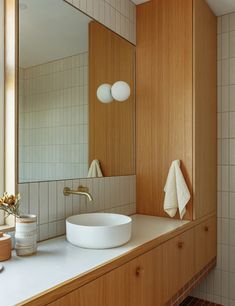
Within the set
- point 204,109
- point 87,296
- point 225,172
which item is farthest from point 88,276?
point 225,172

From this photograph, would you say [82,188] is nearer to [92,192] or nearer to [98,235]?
[92,192]

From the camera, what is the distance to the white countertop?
0.94m

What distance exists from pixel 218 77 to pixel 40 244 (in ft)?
6.17

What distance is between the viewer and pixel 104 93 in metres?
2.04

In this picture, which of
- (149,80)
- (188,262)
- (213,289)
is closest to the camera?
(188,262)

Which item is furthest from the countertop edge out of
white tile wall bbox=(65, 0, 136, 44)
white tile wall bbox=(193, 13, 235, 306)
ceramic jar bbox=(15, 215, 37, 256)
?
white tile wall bbox=(65, 0, 136, 44)

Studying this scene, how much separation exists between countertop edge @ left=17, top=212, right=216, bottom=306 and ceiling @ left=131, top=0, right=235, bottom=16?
1.70 m

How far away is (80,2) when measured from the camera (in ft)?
5.90

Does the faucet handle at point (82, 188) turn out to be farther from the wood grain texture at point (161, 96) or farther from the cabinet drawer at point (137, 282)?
the wood grain texture at point (161, 96)

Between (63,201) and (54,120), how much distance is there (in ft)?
1.47

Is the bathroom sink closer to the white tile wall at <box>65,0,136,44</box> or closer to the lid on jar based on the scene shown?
the lid on jar

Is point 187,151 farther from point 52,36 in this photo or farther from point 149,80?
point 52,36

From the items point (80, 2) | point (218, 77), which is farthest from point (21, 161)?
point (218, 77)

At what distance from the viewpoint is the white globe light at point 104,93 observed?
200 centimetres
